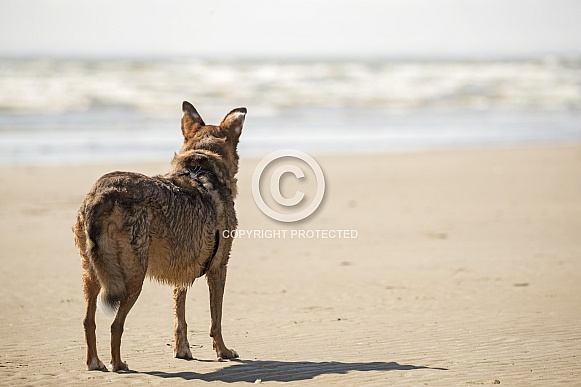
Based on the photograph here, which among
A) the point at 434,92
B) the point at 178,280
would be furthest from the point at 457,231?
the point at 434,92

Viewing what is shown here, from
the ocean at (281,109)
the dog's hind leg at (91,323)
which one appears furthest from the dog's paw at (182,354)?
the ocean at (281,109)

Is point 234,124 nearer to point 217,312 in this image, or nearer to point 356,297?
point 217,312

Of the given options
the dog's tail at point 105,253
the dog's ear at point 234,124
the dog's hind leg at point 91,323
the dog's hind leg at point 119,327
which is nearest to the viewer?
the dog's tail at point 105,253

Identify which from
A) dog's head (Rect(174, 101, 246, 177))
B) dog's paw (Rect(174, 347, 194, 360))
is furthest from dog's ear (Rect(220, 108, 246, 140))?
dog's paw (Rect(174, 347, 194, 360))

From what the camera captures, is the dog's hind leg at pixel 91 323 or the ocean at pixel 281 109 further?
the ocean at pixel 281 109

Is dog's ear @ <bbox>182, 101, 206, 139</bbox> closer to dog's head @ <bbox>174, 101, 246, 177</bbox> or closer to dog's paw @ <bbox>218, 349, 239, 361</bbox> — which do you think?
dog's head @ <bbox>174, 101, 246, 177</bbox>

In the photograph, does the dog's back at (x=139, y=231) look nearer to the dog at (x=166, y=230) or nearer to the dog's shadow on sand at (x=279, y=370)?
the dog at (x=166, y=230)

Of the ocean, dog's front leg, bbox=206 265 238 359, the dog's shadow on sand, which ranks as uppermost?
the ocean

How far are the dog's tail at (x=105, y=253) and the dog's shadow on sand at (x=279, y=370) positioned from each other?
78 cm

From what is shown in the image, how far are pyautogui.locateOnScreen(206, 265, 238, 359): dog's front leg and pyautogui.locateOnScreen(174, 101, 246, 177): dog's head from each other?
0.99m

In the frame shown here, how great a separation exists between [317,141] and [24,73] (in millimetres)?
32082

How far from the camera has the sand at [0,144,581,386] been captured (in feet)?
20.6

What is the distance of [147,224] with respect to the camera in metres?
5.95

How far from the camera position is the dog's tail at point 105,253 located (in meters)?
5.72
